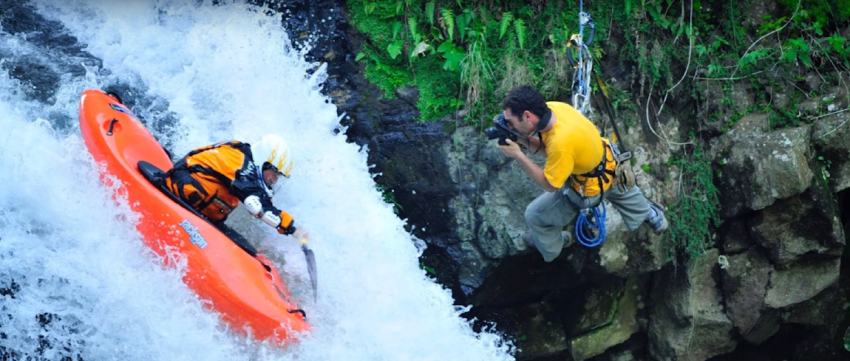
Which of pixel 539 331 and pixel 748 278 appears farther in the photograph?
pixel 539 331

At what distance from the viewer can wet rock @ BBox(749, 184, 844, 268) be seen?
655cm

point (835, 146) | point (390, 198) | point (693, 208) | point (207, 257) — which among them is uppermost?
point (835, 146)

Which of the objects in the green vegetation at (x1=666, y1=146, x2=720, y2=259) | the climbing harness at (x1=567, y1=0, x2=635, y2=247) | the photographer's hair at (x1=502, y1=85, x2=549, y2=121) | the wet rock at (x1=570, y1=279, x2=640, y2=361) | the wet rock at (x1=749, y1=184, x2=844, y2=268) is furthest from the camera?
the wet rock at (x1=570, y1=279, x2=640, y2=361)

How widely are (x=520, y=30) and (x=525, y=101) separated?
2375mm

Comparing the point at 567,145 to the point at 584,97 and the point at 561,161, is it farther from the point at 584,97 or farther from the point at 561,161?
the point at 584,97

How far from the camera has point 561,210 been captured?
557 cm

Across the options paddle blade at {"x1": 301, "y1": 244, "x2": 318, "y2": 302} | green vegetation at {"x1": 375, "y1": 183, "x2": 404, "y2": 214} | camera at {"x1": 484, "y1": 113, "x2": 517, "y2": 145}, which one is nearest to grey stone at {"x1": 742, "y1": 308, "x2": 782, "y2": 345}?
→ green vegetation at {"x1": 375, "y1": 183, "x2": 404, "y2": 214}

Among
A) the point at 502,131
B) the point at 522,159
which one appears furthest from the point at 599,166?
the point at 502,131

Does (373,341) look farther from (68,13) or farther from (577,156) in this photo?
(68,13)

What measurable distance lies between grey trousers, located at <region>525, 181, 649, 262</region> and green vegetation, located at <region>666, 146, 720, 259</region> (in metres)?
0.88

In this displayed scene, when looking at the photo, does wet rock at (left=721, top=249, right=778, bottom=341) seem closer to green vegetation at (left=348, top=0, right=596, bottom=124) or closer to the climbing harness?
the climbing harness

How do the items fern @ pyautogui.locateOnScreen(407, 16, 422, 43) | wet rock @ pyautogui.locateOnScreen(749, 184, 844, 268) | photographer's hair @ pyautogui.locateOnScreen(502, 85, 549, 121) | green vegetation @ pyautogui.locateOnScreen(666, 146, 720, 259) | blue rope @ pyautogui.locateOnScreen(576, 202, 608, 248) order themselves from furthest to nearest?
fern @ pyautogui.locateOnScreen(407, 16, 422, 43), green vegetation @ pyautogui.locateOnScreen(666, 146, 720, 259), wet rock @ pyautogui.locateOnScreen(749, 184, 844, 268), blue rope @ pyautogui.locateOnScreen(576, 202, 608, 248), photographer's hair @ pyautogui.locateOnScreen(502, 85, 549, 121)

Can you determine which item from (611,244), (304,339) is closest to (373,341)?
(304,339)

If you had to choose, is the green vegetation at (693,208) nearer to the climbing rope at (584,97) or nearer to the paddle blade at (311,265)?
the climbing rope at (584,97)
